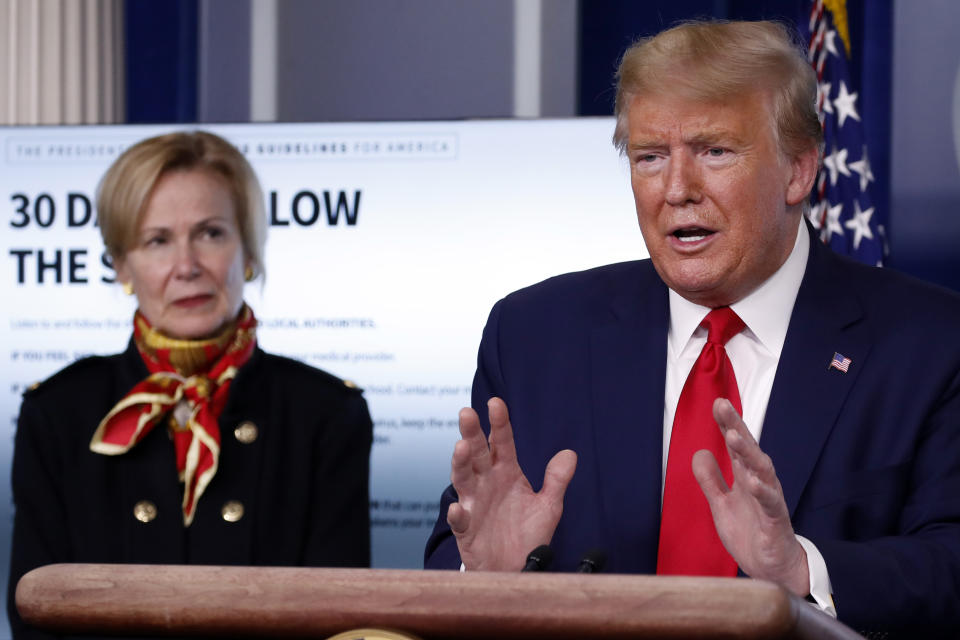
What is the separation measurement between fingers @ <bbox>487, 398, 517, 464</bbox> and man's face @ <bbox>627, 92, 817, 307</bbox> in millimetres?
510

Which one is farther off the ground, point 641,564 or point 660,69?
point 660,69

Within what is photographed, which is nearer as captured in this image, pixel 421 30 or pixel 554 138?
pixel 554 138

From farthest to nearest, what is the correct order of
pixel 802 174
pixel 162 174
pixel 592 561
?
pixel 162 174 < pixel 802 174 < pixel 592 561

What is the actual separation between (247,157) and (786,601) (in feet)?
9.51

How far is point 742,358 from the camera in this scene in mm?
2135

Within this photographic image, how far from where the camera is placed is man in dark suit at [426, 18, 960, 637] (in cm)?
197

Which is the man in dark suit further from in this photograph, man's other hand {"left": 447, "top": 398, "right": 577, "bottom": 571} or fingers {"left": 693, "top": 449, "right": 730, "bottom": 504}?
fingers {"left": 693, "top": 449, "right": 730, "bottom": 504}

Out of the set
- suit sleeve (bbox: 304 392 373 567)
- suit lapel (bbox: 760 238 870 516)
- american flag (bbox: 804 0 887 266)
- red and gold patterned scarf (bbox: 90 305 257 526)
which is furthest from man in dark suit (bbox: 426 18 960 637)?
american flag (bbox: 804 0 887 266)

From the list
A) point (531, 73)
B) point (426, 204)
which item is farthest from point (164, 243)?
point (531, 73)

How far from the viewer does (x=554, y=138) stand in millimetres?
3531

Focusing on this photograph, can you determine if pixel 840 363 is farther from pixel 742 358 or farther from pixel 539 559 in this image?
pixel 539 559

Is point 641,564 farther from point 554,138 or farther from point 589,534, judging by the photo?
point 554,138

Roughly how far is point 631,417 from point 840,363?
37cm

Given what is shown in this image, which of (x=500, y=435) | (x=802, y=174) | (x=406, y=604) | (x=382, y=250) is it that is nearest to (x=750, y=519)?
(x=500, y=435)
